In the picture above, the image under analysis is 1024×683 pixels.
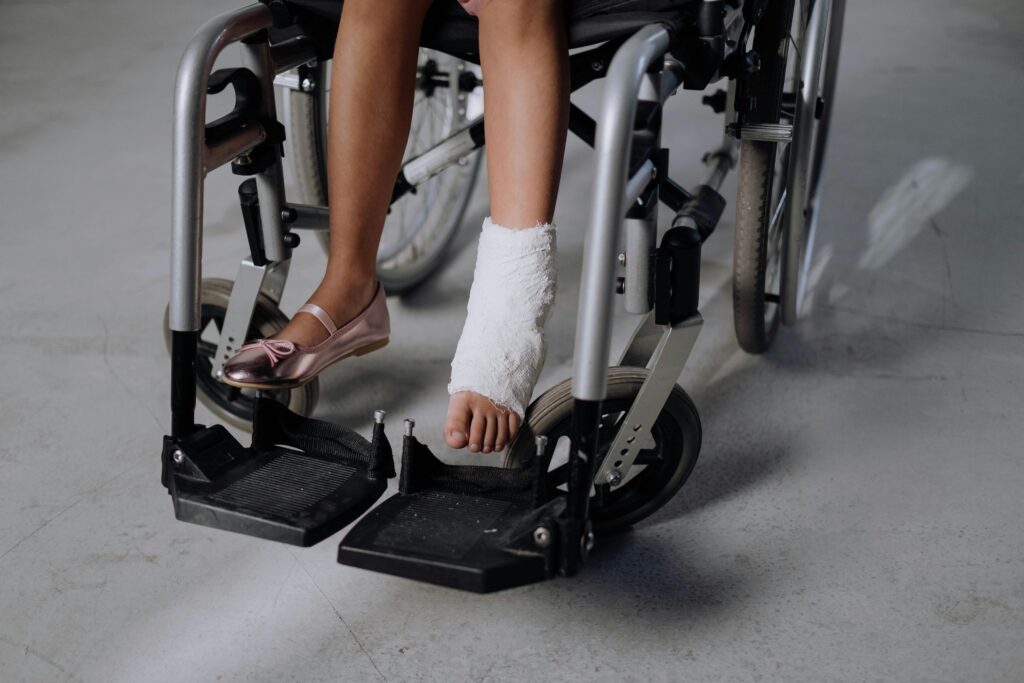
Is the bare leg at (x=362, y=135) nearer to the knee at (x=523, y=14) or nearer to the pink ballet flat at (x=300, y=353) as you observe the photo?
the pink ballet flat at (x=300, y=353)

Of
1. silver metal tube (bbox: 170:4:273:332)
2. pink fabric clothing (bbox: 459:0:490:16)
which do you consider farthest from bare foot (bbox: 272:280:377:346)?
pink fabric clothing (bbox: 459:0:490:16)

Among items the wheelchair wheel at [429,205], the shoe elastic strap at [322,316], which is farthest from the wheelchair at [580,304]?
the wheelchair wheel at [429,205]

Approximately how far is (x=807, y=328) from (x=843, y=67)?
141 centimetres

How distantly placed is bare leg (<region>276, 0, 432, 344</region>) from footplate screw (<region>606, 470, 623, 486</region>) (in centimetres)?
36

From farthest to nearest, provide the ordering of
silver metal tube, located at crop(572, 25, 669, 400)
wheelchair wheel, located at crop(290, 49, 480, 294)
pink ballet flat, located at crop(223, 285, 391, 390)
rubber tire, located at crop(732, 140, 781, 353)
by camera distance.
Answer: wheelchair wheel, located at crop(290, 49, 480, 294), rubber tire, located at crop(732, 140, 781, 353), pink ballet flat, located at crop(223, 285, 391, 390), silver metal tube, located at crop(572, 25, 669, 400)

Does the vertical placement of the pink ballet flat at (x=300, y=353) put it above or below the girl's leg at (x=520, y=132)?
below

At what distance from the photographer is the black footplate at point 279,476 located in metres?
1.02

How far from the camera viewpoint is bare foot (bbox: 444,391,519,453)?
1.10m

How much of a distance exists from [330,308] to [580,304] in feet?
1.31

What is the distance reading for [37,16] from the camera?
11.3 ft

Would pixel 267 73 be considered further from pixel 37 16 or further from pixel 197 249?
pixel 37 16

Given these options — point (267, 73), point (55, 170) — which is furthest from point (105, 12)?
point (267, 73)

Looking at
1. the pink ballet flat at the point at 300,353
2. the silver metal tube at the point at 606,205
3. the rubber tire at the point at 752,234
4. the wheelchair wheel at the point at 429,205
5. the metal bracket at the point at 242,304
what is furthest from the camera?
the wheelchair wheel at the point at 429,205

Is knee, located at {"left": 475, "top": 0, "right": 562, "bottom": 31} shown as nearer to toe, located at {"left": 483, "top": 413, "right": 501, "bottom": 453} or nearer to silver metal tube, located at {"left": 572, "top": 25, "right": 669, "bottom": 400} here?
silver metal tube, located at {"left": 572, "top": 25, "right": 669, "bottom": 400}
